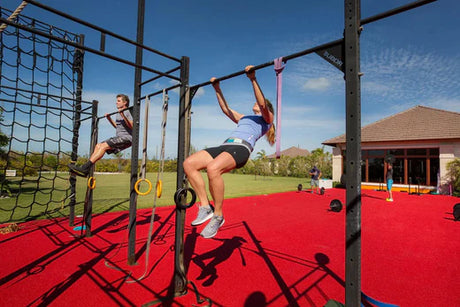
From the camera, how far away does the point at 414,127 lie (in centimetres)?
1520

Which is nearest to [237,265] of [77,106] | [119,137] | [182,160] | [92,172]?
[182,160]

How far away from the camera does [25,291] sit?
9.52 feet


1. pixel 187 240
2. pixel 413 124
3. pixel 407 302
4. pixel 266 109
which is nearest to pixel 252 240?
pixel 187 240

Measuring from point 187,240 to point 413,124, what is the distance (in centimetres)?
1679

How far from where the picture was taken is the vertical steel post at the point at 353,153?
1681mm

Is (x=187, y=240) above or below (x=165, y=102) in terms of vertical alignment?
below

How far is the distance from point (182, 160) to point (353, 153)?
1.94m

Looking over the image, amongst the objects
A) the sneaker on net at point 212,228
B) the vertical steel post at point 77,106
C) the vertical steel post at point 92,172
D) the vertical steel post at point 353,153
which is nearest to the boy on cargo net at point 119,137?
the vertical steel post at point 92,172

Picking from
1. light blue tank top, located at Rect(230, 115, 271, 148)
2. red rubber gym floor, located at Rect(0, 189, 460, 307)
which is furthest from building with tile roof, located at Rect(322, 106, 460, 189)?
light blue tank top, located at Rect(230, 115, 271, 148)

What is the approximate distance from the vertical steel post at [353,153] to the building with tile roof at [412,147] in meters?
12.3

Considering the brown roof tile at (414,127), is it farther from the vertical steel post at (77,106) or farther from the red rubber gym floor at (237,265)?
the vertical steel post at (77,106)

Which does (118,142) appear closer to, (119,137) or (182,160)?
(119,137)

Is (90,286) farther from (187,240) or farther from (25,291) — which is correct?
(187,240)

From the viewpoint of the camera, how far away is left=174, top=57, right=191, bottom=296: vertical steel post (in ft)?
9.55
